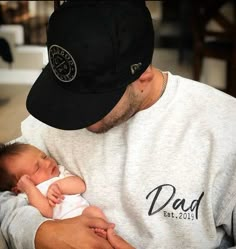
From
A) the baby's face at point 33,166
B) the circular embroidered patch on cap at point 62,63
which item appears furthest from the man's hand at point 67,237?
the circular embroidered patch on cap at point 62,63

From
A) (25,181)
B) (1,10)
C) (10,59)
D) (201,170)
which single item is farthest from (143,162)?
(1,10)

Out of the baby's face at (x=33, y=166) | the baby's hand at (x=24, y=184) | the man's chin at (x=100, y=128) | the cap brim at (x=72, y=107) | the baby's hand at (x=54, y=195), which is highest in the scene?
the cap brim at (x=72, y=107)

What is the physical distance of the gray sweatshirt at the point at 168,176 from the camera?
0.93 metres

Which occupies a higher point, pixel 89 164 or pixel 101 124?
pixel 101 124

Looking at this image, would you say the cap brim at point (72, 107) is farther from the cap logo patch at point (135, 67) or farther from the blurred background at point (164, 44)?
the blurred background at point (164, 44)

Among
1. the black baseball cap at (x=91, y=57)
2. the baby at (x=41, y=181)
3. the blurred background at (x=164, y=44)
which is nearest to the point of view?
the black baseball cap at (x=91, y=57)

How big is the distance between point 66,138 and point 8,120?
498 mm

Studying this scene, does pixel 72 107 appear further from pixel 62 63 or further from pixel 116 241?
pixel 116 241

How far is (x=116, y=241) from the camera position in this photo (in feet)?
3.15

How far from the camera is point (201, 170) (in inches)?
37.0

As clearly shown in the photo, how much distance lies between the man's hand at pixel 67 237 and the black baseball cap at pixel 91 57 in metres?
0.27

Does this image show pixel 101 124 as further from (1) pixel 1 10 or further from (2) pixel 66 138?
(1) pixel 1 10

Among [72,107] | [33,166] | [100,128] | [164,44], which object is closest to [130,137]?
[100,128]

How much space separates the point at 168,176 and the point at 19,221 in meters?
0.40
